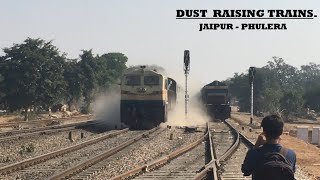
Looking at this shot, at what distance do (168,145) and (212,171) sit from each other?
8466 millimetres

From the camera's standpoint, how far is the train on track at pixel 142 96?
28562 millimetres

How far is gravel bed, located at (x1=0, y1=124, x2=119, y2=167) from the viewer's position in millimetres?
15780

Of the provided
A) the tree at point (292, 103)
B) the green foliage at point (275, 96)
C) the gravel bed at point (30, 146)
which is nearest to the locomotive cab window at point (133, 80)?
the gravel bed at point (30, 146)

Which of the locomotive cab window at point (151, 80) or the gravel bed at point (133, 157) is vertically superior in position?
the locomotive cab window at point (151, 80)

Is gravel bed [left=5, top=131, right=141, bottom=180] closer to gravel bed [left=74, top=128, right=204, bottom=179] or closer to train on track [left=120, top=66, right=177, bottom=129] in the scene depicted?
gravel bed [left=74, top=128, right=204, bottom=179]

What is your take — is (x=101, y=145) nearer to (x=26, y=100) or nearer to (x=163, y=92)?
(x=163, y=92)

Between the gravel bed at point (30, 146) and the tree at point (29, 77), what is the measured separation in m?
20.3

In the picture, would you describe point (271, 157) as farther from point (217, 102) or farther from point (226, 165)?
point (217, 102)

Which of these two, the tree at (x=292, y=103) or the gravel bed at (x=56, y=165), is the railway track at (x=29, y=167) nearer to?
the gravel bed at (x=56, y=165)

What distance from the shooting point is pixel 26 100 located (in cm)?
4300

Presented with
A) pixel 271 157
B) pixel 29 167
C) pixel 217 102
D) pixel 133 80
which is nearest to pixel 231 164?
pixel 29 167

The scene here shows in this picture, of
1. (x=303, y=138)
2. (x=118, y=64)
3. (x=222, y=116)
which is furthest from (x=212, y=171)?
(x=118, y=64)

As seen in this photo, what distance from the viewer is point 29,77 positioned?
4331 cm

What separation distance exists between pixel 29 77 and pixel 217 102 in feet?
54.0
